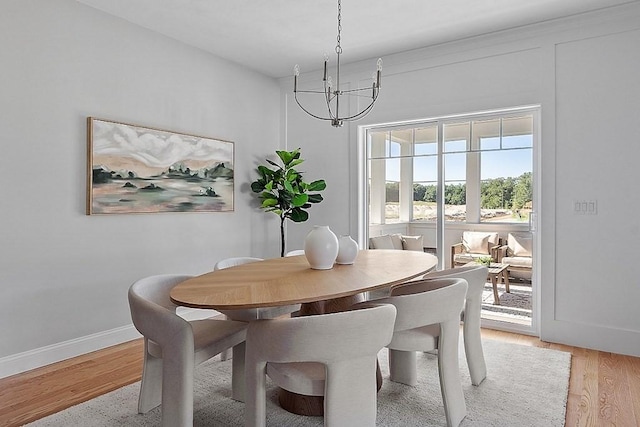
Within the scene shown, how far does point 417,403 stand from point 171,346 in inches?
57.5

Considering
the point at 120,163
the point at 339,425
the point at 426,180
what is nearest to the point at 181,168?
the point at 120,163

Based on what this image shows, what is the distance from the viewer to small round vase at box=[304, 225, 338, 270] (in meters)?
2.44

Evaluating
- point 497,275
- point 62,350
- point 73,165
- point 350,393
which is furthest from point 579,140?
point 62,350

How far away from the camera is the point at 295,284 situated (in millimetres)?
2049

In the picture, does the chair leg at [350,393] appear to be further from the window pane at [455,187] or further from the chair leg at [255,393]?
the window pane at [455,187]

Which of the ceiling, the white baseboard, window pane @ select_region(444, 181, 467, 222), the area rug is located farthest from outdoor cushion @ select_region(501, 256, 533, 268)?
the white baseboard

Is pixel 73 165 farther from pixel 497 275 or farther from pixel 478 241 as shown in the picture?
pixel 497 275

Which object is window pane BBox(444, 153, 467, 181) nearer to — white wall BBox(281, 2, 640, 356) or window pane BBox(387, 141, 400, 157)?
white wall BBox(281, 2, 640, 356)

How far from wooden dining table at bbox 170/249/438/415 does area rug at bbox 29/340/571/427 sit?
0.36m

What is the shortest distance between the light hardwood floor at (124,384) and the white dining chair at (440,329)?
2.23 ft

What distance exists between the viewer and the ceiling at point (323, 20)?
10.5 feet

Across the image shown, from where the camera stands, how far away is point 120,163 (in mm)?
3402

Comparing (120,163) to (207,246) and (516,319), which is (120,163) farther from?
(516,319)

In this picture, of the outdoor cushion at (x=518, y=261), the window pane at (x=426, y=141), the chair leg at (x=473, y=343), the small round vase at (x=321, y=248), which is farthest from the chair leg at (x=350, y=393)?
the window pane at (x=426, y=141)
